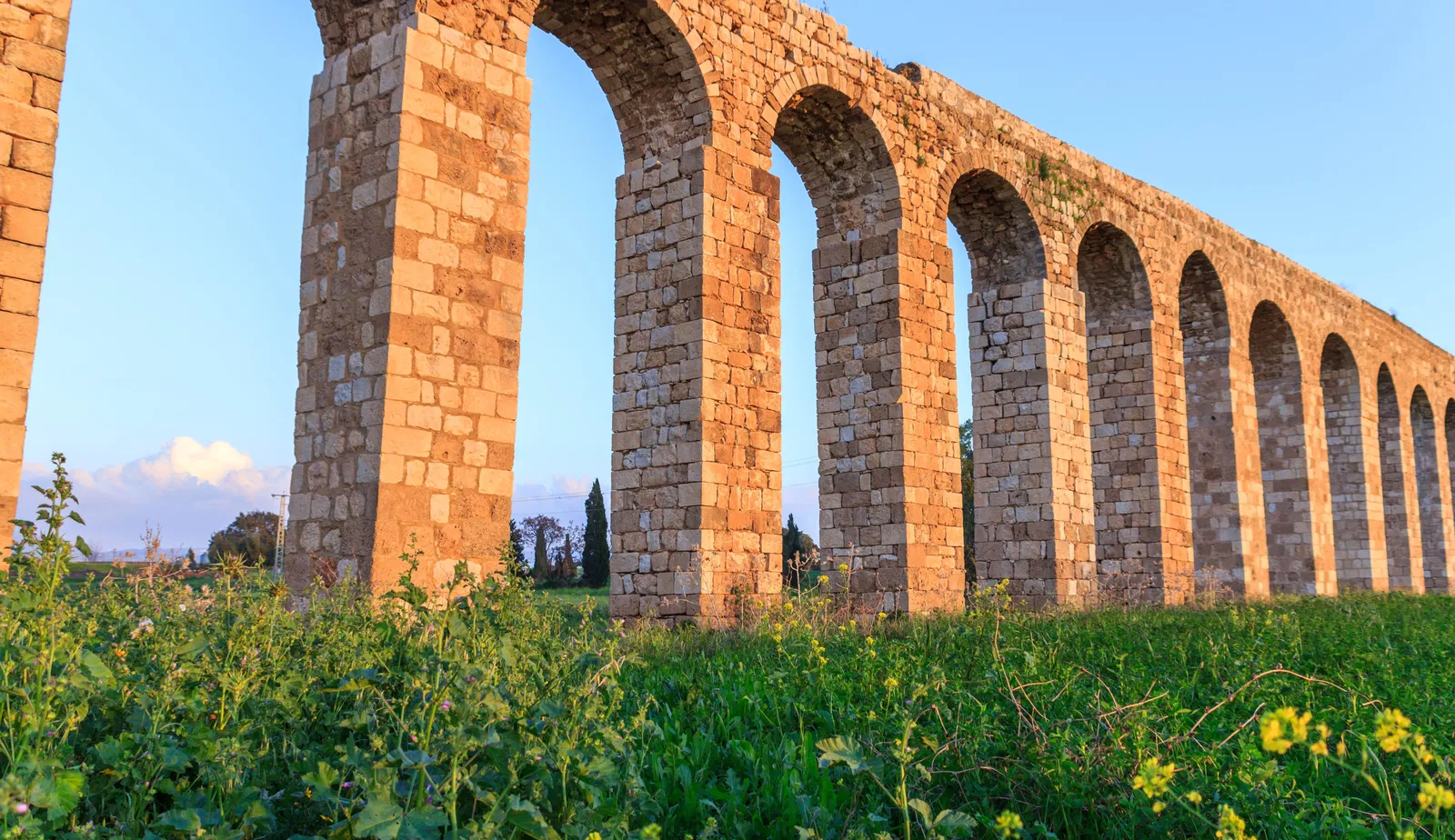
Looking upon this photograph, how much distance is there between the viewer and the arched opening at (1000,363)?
13.7 meters

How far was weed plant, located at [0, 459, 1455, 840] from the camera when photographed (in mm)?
2379

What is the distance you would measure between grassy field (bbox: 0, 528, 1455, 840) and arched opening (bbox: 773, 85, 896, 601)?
6551 millimetres

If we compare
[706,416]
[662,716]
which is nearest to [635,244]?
[706,416]

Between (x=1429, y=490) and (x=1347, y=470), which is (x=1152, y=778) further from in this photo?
(x=1429, y=490)

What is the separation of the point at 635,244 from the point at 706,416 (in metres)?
2.14

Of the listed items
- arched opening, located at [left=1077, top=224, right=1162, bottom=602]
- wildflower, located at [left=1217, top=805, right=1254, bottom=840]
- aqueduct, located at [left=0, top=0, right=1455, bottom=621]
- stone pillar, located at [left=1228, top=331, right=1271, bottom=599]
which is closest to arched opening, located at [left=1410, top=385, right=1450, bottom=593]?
aqueduct, located at [left=0, top=0, right=1455, bottom=621]

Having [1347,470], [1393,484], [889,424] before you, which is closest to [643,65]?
[889,424]

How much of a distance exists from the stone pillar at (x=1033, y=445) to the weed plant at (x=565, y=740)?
827cm

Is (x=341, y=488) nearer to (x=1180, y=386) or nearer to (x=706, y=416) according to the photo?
(x=706, y=416)

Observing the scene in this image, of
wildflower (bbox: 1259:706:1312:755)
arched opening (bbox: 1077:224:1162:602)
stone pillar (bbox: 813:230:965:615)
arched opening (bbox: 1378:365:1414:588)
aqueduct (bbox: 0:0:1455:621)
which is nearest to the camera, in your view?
wildflower (bbox: 1259:706:1312:755)

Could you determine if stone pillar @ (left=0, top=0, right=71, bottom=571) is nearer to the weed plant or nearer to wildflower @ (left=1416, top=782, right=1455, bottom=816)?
the weed plant

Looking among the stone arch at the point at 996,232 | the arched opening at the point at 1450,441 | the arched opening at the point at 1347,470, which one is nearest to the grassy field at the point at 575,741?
the stone arch at the point at 996,232

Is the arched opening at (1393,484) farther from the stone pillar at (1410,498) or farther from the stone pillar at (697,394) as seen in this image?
the stone pillar at (697,394)

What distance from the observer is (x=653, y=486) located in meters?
9.91
